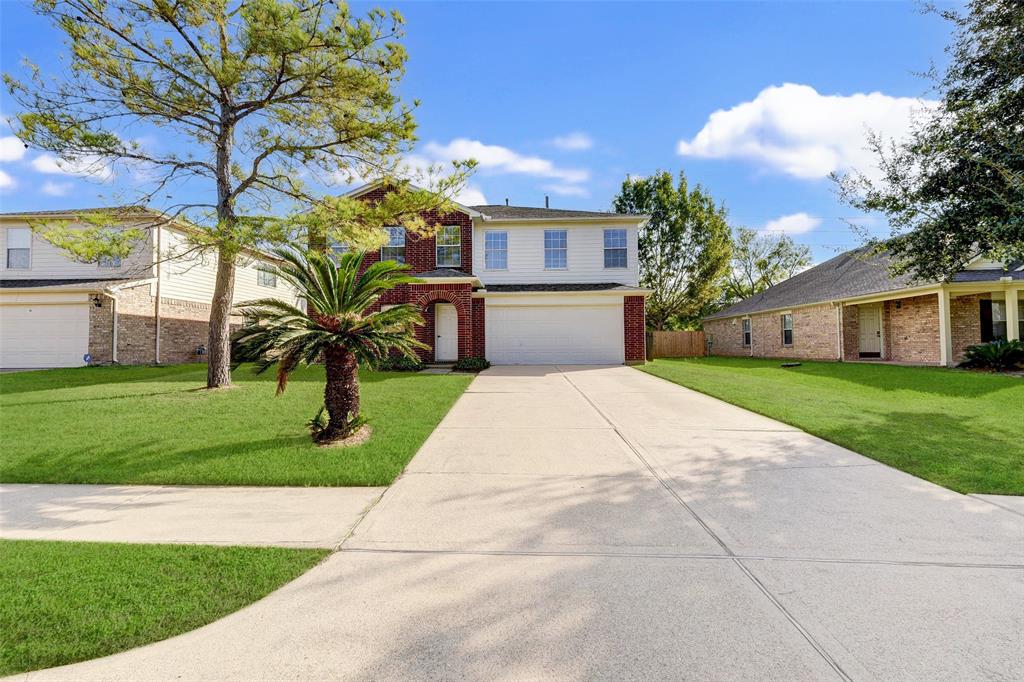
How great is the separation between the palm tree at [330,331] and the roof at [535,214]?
12.5 m

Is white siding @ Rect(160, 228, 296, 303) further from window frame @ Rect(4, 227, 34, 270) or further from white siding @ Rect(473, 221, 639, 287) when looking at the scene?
white siding @ Rect(473, 221, 639, 287)

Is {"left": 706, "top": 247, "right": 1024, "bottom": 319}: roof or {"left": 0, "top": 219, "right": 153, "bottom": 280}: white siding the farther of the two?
{"left": 0, "top": 219, "right": 153, "bottom": 280}: white siding

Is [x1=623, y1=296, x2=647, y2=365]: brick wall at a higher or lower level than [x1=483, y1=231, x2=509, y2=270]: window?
lower

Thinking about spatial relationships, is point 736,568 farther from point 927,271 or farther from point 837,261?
point 837,261

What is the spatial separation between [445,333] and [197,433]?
1166 cm

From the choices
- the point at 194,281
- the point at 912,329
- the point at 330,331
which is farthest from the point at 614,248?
the point at 194,281

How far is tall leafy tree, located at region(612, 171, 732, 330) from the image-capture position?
92.0ft

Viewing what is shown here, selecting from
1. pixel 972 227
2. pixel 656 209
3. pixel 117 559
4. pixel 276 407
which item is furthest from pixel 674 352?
pixel 117 559

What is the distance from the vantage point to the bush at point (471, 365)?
15617mm

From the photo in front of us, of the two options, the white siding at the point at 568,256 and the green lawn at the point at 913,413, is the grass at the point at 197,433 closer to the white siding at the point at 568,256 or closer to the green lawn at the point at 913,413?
the green lawn at the point at 913,413

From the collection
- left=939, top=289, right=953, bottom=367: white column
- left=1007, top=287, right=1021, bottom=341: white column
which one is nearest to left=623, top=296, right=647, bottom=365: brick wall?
left=939, top=289, right=953, bottom=367: white column

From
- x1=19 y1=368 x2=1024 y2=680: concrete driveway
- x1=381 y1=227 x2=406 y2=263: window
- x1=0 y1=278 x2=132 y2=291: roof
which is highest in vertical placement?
x1=381 y1=227 x2=406 y2=263: window

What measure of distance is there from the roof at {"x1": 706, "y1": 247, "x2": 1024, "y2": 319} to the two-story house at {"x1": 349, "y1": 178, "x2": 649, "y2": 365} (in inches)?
306

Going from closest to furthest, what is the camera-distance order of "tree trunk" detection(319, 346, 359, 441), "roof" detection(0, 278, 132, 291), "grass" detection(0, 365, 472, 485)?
"grass" detection(0, 365, 472, 485), "tree trunk" detection(319, 346, 359, 441), "roof" detection(0, 278, 132, 291)
